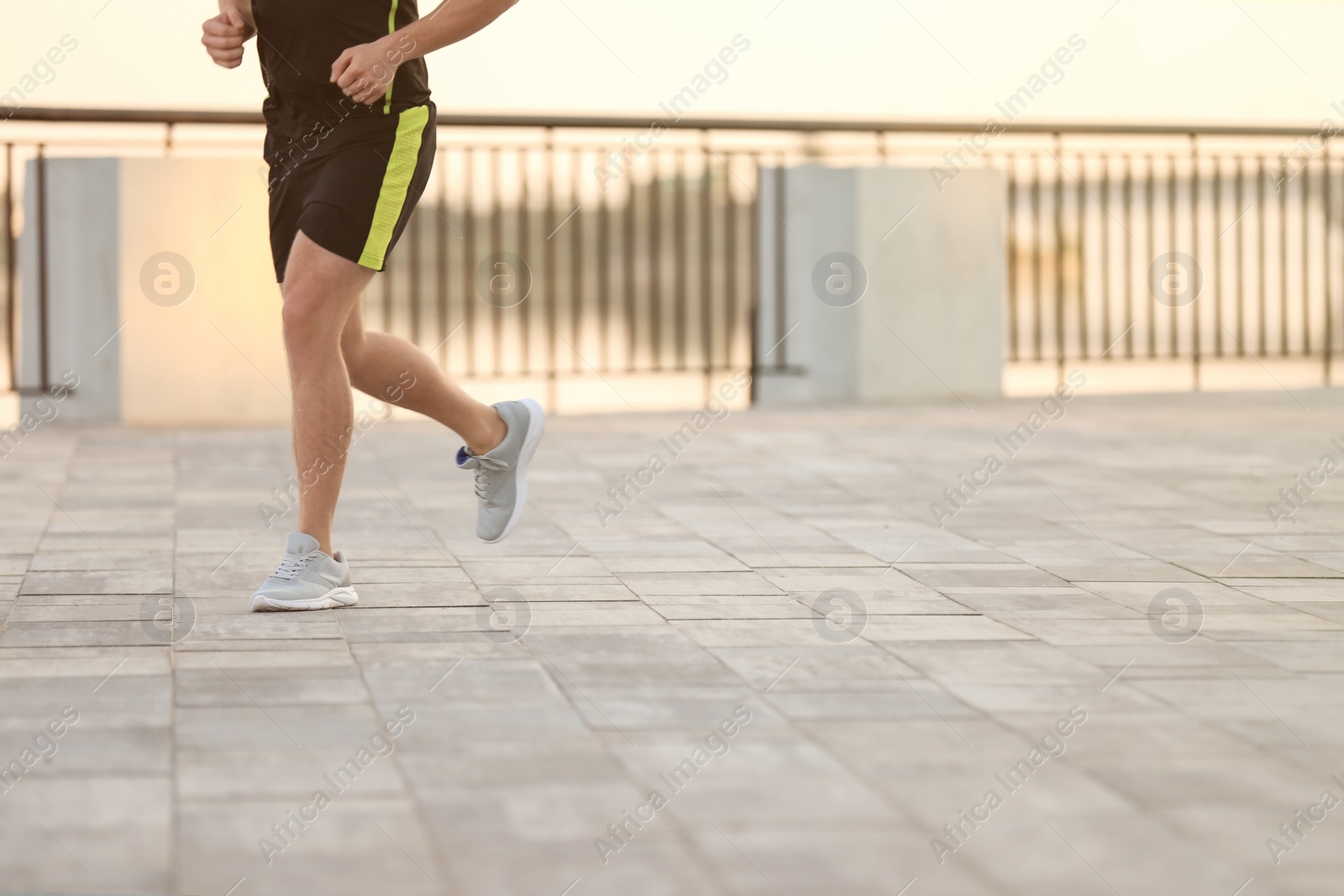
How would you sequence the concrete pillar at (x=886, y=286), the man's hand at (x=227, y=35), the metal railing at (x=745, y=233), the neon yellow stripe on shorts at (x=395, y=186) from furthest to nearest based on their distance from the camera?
the concrete pillar at (x=886, y=286)
the metal railing at (x=745, y=233)
the man's hand at (x=227, y=35)
the neon yellow stripe on shorts at (x=395, y=186)

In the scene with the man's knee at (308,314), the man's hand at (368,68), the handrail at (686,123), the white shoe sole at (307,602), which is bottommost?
the white shoe sole at (307,602)

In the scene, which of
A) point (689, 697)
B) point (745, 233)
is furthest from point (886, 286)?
point (745, 233)

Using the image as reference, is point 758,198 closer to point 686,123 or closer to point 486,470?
point 686,123

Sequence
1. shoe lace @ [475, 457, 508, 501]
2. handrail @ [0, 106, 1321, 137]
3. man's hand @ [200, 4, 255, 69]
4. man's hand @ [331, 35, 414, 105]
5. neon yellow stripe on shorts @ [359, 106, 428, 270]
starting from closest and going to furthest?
man's hand @ [331, 35, 414, 105] < neon yellow stripe on shorts @ [359, 106, 428, 270] < man's hand @ [200, 4, 255, 69] < shoe lace @ [475, 457, 508, 501] < handrail @ [0, 106, 1321, 137]

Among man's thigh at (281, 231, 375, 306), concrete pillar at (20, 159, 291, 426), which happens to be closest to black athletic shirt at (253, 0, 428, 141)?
man's thigh at (281, 231, 375, 306)

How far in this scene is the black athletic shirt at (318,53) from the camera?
10.9 feet

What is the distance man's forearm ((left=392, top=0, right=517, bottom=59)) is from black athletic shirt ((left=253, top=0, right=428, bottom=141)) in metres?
0.08

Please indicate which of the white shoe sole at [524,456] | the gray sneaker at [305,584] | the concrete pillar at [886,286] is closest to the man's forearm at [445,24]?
the white shoe sole at [524,456]

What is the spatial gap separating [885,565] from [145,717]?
1.93 metres

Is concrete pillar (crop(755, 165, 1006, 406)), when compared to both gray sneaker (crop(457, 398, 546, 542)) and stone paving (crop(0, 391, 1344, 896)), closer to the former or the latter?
stone paving (crop(0, 391, 1344, 896))

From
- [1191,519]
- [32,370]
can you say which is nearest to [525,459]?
[1191,519]

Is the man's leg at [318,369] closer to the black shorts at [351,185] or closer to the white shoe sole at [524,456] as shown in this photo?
the black shorts at [351,185]

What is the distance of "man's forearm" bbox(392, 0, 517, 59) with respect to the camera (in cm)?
326

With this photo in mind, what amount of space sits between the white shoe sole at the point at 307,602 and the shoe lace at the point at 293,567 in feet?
0.17
